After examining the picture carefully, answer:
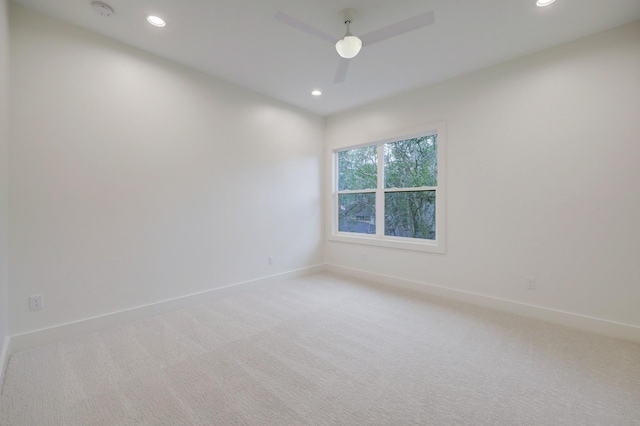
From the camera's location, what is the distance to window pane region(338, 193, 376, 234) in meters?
4.42

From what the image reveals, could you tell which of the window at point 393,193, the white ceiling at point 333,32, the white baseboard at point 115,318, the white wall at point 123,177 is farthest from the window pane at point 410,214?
the white baseboard at point 115,318

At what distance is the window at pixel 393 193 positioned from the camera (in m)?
3.69

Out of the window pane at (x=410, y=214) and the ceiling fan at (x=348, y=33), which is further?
the window pane at (x=410, y=214)

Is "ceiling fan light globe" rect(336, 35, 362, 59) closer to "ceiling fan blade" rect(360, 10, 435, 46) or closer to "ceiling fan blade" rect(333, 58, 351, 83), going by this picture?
"ceiling fan blade" rect(360, 10, 435, 46)

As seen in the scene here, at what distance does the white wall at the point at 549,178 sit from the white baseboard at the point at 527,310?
5cm

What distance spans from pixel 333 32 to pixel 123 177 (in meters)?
2.45

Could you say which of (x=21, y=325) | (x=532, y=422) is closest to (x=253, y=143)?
(x=21, y=325)

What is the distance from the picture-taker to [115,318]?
261 cm

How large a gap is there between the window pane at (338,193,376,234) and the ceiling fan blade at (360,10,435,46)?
254cm

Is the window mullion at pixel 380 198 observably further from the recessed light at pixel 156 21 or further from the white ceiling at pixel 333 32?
the recessed light at pixel 156 21

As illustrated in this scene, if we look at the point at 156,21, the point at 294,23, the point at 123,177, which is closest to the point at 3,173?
the point at 123,177

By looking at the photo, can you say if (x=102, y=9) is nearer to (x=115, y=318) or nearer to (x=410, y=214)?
(x=115, y=318)

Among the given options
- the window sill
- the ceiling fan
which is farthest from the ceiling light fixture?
the window sill

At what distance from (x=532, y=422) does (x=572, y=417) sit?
0.84ft
